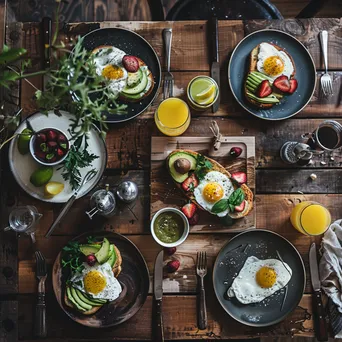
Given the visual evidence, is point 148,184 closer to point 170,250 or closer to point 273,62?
point 170,250

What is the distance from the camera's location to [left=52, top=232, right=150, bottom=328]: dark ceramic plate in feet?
7.14

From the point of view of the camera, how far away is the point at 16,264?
2.22 m

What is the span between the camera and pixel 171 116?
2209 millimetres

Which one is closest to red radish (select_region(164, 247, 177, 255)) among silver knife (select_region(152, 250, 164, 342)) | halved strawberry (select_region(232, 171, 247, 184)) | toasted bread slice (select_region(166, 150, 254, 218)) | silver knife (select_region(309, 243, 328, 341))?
silver knife (select_region(152, 250, 164, 342))

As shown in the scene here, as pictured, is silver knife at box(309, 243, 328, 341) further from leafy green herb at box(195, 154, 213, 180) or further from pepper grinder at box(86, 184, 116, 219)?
pepper grinder at box(86, 184, 116, 219)

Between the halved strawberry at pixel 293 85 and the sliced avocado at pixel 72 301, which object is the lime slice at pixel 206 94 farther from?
the sliced avocado at pixel 72 301

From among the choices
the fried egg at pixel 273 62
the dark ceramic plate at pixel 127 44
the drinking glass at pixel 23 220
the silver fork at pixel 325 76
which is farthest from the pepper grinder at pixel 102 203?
the silver fork at pixel 325 76

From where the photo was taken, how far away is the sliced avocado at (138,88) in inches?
86.6

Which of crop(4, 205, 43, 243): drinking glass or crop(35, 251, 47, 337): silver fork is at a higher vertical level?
crop(4, 205, 43, 243): drinking glass

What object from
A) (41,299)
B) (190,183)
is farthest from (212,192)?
(41,299)

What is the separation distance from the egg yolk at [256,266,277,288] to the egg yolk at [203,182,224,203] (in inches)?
16.0

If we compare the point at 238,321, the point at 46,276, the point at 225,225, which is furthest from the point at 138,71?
the point at 238,321

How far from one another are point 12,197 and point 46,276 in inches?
16.1

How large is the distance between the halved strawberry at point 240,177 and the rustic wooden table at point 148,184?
87 mm
